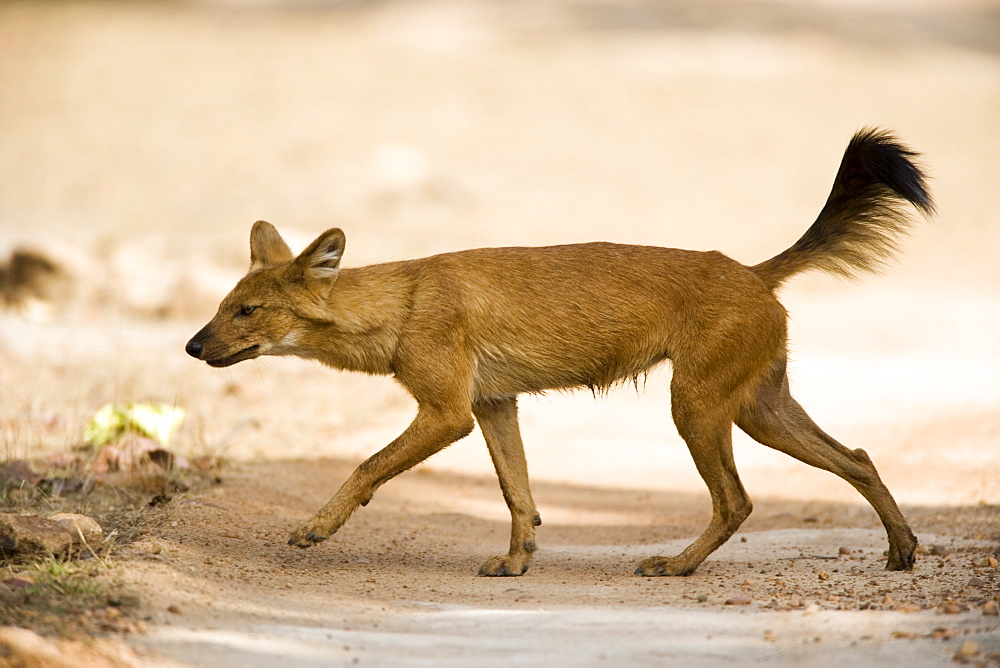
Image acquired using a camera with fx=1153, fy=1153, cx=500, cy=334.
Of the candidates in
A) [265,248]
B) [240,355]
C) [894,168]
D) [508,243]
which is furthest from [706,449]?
[508,243]

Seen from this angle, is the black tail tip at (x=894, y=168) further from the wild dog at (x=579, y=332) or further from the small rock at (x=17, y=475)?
the small rock at (x=17, y=475)

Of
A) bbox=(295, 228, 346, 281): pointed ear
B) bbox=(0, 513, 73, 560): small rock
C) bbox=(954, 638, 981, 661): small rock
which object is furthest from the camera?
bbox=(295, 228, 346, 281): pointed ear

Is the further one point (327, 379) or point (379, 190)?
point (379, 190)

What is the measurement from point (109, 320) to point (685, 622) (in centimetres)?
1210

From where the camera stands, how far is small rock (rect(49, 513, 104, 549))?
5.45 metres

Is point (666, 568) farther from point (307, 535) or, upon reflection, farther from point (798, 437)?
point (307, 535)

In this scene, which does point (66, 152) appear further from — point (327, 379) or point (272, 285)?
point (272, 285)

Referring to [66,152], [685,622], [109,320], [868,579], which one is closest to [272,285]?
[685,622]

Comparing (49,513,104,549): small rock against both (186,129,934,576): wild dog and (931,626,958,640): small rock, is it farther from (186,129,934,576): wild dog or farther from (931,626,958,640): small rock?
(931,626,958,640): small rock

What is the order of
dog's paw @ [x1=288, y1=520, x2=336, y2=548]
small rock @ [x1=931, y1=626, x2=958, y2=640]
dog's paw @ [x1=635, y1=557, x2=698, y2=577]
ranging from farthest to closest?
dog's paw @ [x1=635, y1=557, x2=698, y2=577], dog's paw @ [x1=288, y1=520, x2=336, y2=548], small rock @ [x1=931, y1=626, x2=958, y2=640]

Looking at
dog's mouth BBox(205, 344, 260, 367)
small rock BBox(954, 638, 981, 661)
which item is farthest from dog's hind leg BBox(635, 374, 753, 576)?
dog's mouth BBox(205, 344, 260, 367)

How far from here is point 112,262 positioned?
56.7 ft

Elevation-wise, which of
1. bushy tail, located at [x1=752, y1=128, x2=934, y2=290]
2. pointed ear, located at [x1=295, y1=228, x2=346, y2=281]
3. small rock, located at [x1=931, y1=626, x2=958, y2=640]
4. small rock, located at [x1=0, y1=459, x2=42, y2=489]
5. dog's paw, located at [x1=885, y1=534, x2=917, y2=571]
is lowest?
small rock, located at [x1=0, y1=459, x2=42, y2=489]

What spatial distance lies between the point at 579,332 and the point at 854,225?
5.64 feet
